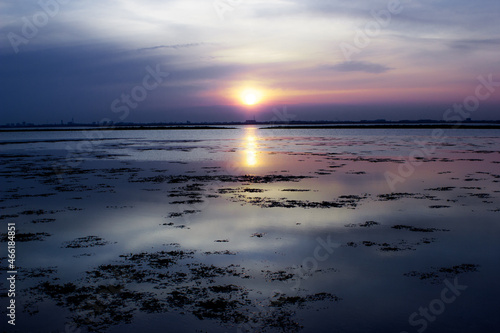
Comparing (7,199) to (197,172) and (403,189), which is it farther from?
(403,189)

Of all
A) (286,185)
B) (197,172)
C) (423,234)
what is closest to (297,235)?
(423,234)

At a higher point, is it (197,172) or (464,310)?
(197,172)

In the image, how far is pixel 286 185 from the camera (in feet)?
64.5

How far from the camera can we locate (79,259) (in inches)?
357

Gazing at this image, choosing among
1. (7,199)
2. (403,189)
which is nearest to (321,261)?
(403,189)

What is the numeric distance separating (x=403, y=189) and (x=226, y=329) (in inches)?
550

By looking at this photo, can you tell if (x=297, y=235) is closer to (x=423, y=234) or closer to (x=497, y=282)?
(x=423, y=234)

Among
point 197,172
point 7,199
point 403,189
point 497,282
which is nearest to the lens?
point 497,282

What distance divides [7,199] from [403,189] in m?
16.0

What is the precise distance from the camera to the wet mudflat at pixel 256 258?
6379mm

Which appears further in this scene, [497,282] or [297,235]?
[297,235]

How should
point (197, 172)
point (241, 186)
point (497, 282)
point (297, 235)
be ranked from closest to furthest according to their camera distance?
1. point (497, 282)
2. point (297, 235)
3. point (241, 186)
4. point (197, 172)

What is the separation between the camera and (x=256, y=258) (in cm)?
905

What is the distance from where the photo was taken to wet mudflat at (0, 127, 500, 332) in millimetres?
6379
